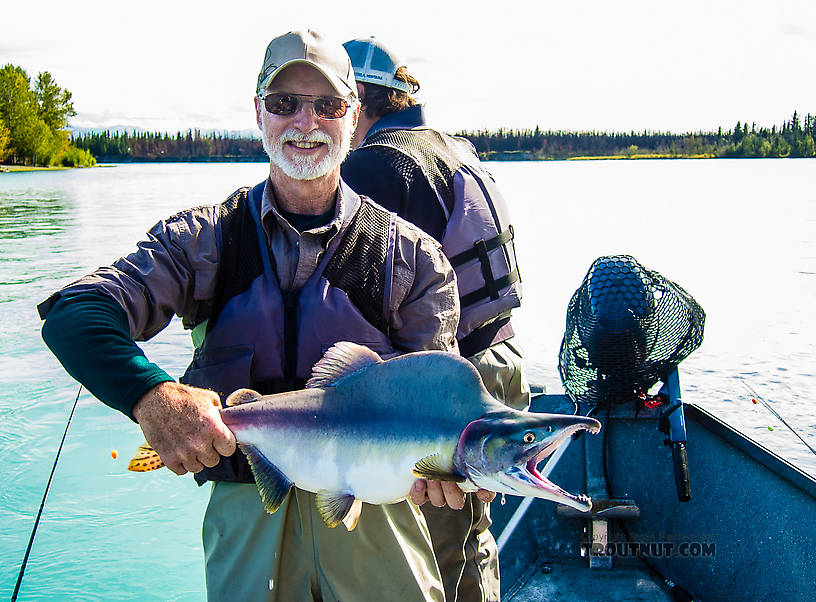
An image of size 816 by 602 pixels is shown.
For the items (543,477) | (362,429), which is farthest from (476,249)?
(543,477)

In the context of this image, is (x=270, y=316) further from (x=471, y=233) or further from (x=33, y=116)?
(x=33, y=116)

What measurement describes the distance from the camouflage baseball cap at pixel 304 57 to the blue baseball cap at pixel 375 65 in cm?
139

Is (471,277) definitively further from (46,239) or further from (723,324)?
(46,239)

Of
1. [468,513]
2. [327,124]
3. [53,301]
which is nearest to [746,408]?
[468,513]

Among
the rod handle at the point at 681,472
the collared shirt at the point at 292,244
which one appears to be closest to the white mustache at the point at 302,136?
the collared shirt at the point at 292,244

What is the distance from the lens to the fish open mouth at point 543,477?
214cm

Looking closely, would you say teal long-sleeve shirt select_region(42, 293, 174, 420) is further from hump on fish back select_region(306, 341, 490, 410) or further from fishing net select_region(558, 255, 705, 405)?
fishing net select_region(558, 255, 705, 405)

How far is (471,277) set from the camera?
4.00 metres

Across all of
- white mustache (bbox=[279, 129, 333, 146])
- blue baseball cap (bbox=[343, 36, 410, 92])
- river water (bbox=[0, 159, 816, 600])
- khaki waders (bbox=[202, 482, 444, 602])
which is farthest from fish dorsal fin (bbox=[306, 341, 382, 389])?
river water (bbox=[0, 159, 816, 600])

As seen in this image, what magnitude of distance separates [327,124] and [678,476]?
271 cm

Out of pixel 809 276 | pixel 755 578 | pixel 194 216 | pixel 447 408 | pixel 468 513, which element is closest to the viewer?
pixel 447 408

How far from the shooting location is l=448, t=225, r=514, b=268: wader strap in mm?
3982

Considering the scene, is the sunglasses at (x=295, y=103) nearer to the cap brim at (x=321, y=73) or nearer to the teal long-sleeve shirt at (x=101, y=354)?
the cap brim at (x=321, y=73)

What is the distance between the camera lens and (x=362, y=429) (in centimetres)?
248
